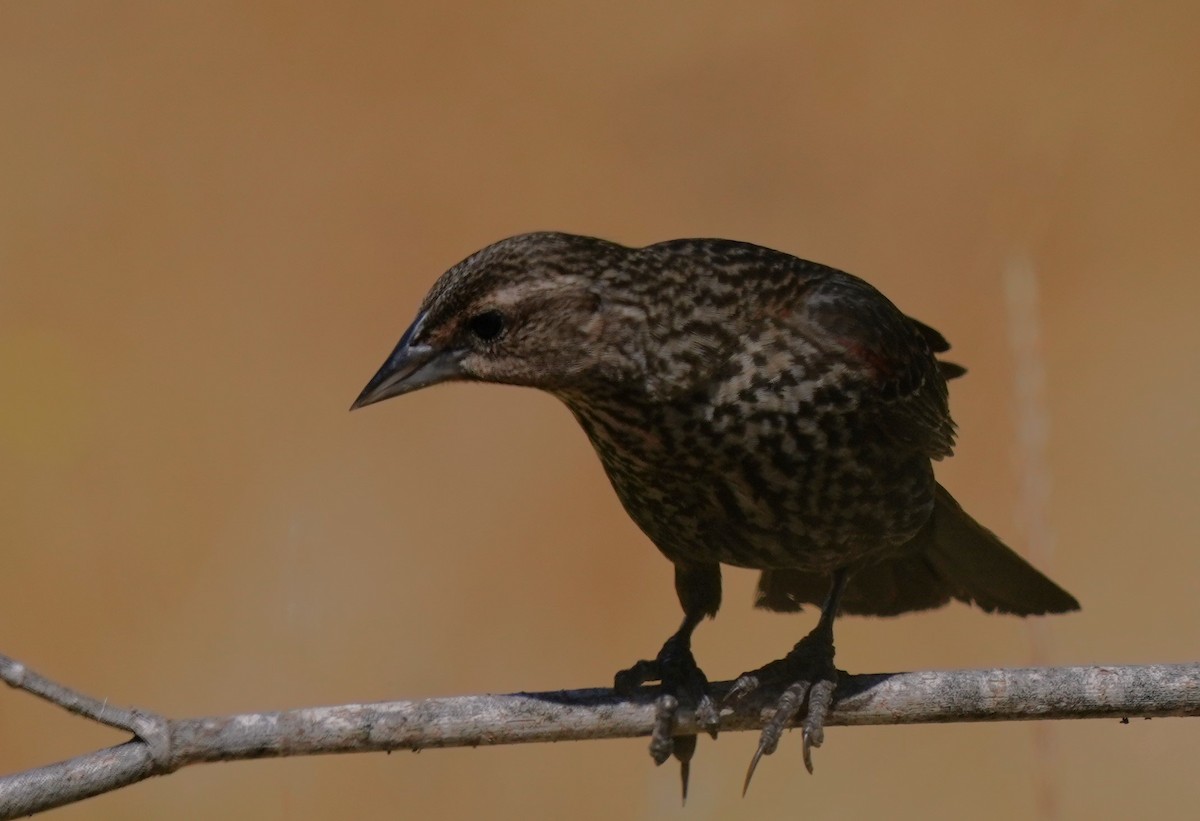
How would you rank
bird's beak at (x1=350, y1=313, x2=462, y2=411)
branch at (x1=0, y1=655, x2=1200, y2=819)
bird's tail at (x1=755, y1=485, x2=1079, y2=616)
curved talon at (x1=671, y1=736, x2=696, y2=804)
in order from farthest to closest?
1. bird's tail at (x1=755, y1=485, x2=1079, y2=616)
2. curved talon at (x1=671, y1=736, x2=696, y2=804)
3. bird's beak at (x1=350, y1=313, x2=462, y2=411)
4. branch at (x1=0, y1=655, x2=1200, y2=819)

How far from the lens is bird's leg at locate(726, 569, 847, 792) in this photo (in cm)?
465

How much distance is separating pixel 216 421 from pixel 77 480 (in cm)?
70

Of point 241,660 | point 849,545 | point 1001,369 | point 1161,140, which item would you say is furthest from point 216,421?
point 1161,140

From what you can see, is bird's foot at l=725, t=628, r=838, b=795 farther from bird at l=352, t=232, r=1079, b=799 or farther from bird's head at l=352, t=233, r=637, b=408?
bird's head at l=352, t=233, r=637, b=408

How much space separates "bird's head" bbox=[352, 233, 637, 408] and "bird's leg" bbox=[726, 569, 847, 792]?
99 cm

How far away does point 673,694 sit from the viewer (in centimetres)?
462

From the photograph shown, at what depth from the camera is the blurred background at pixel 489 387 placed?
7.41 meters

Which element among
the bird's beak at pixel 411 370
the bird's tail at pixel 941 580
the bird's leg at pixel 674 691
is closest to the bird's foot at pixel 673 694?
the bird's leg at pixel 674 691

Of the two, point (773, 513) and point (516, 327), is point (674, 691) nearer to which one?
point (773, 513)

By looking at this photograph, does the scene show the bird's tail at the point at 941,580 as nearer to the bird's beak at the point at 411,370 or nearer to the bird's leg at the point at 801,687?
the bird's leg at the point at 801,687

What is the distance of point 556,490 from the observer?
8.38 metres

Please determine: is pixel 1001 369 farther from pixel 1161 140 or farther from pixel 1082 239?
pixel 1161 140

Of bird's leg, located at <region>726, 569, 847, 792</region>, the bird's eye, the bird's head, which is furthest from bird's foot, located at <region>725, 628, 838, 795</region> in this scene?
the bird's eye

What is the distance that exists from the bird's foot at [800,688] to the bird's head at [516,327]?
38.8 inches
